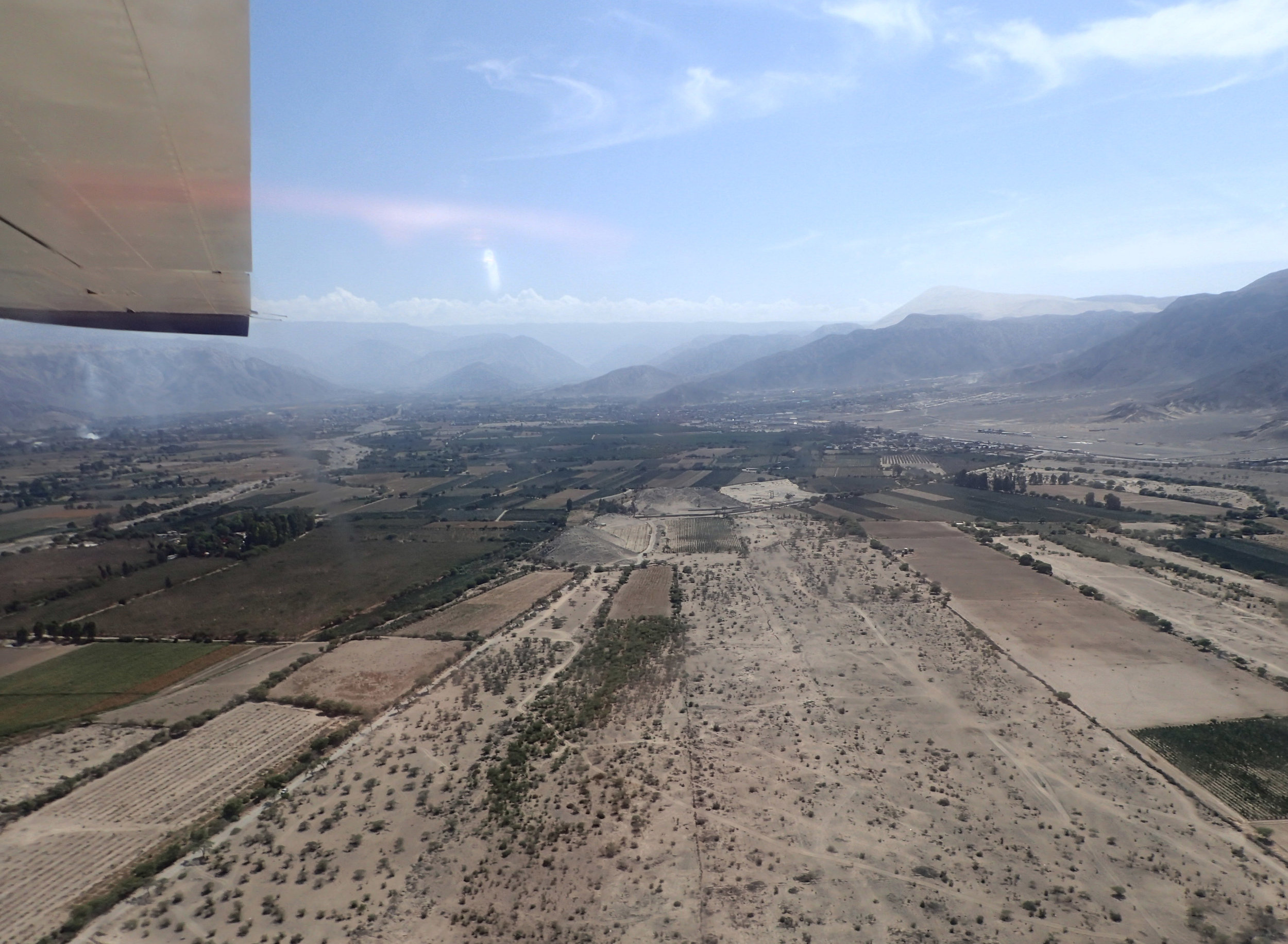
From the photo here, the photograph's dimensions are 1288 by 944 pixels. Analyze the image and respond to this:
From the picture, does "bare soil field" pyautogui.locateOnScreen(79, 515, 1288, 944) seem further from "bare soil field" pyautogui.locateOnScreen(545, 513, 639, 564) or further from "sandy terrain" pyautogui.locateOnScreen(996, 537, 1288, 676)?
"bare soil field" pyautogui.locateOnScreen(545, 513, 639, 564)

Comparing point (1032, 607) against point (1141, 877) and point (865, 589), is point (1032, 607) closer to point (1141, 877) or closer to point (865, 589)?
point (865, 589)

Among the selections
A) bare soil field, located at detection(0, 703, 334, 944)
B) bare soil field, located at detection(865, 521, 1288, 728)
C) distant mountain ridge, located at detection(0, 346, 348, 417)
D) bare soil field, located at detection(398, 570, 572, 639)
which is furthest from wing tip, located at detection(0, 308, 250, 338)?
distant mountain ridge, located at detection(0, 346, 348, 417)

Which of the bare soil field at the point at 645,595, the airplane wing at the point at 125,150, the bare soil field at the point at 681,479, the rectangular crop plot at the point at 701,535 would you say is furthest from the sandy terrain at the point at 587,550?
the airplane wing at the point at 125,150

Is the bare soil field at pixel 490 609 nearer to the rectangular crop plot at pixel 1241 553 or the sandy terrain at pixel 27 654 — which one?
the sandy terrain at pixel 27 654

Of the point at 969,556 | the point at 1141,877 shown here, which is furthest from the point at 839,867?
the point at 969,556

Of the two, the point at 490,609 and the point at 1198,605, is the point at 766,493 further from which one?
the point at 490,609

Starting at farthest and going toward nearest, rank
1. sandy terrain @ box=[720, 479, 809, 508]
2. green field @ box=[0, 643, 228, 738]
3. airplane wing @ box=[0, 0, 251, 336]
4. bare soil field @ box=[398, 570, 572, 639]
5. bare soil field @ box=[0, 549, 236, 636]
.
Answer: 1. sandy terrain @ box=[720, 479, 809, 508]
2. bare soil field @ box=[0, 549, 236, 636]
3. bare soil field @ box=[398, 570, 572, 639]
4. green field @ box=[0, 643, 228, 738]
5. airplane wing @ box=[0, 0, 251, 336]
